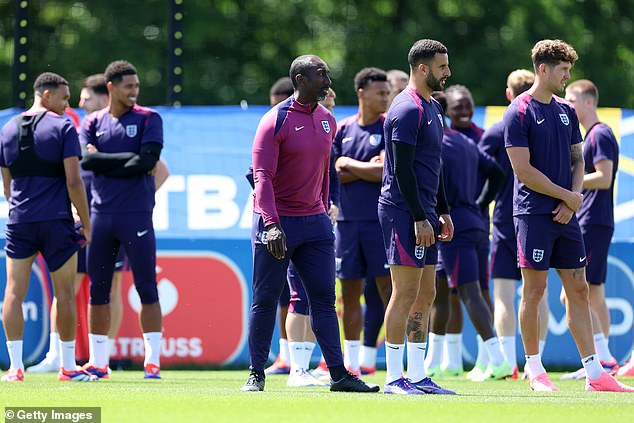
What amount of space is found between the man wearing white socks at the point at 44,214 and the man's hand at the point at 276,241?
261 centimetres

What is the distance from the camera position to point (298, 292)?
11203mm

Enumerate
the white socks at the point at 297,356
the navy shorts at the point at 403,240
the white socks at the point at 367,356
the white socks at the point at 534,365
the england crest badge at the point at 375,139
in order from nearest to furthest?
1. the navy shorts at the point at 403,240
2. the white socks at the point at 534,365
3. the white socks at the point at 297,356
4. the england crest badge at the point at 375,139
5. the white socks at the point at 367,356

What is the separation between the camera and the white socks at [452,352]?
1308cm

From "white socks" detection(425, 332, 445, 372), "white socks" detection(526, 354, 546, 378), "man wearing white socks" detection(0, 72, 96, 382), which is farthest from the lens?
"white socks" detection(425, 332, 445, 372)

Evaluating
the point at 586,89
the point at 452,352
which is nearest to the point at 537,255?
the point at 586,89

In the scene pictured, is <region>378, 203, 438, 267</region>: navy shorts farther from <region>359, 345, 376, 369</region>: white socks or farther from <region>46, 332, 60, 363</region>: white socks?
<region>46, 332, 60, 363</region>: white socks

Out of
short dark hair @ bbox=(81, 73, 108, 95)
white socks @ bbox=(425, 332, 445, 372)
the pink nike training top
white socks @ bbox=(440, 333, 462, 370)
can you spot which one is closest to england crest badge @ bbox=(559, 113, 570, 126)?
the pink nike training top

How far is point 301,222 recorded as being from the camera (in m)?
9.91

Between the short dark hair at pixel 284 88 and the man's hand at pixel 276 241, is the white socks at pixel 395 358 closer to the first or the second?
the man's hand at pixel 276 241

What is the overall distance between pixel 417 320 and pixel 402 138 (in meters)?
1.38

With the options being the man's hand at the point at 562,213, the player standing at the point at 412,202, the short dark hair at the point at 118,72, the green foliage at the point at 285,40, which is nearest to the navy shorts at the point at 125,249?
the short dark hair at the point at 118,72

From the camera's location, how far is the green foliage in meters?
23.2

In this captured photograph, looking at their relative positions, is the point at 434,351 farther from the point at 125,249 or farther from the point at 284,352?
the point at 125,249

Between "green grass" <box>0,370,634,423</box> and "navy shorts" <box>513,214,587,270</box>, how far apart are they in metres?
0.97
